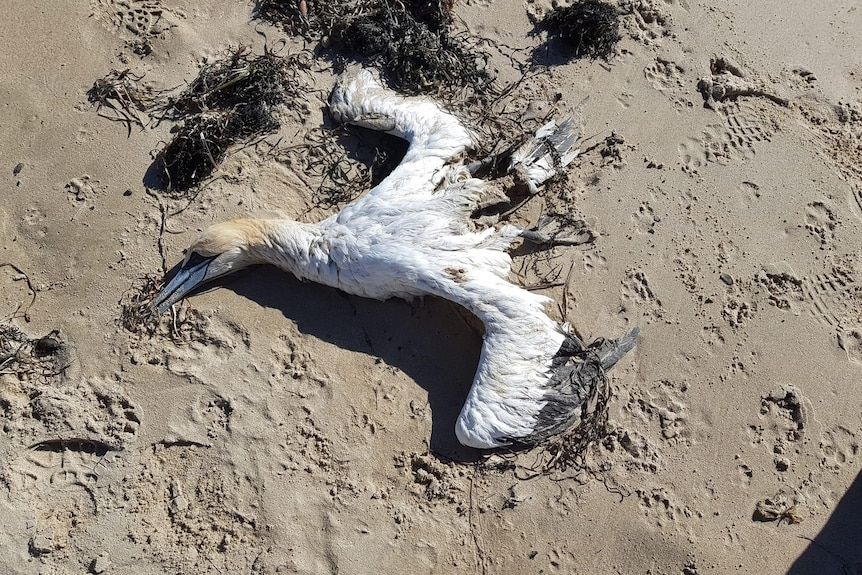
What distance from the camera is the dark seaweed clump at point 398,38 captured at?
482 centimetres

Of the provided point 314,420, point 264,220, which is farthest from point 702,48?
point 314,420

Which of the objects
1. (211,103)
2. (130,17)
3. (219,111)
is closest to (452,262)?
(219,111)

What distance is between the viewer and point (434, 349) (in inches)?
168

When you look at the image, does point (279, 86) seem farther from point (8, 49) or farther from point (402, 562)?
point (402, 562)

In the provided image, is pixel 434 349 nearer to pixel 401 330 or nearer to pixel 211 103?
pixel 401 330

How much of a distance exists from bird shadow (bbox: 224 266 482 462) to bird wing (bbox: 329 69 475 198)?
0.87 meters

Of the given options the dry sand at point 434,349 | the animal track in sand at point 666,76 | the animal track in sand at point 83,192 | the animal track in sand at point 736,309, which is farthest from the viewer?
the animal track in sand at point 666,76

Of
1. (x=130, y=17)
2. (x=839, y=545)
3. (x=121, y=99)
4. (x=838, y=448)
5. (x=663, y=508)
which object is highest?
(x=130, y=17)

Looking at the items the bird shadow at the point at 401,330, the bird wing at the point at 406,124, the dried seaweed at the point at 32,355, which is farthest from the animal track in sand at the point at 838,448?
the dried seaweed at the point at 32,355

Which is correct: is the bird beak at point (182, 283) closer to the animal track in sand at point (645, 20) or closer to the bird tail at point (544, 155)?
the bird tail at point (544, 155)

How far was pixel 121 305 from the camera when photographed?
4.35m

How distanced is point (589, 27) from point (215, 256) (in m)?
3.52

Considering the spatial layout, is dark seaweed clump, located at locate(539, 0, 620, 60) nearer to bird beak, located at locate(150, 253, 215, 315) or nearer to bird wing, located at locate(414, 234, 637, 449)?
bird wing, located at locate(414, 234, 637, 449)

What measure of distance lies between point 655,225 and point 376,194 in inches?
84.9
